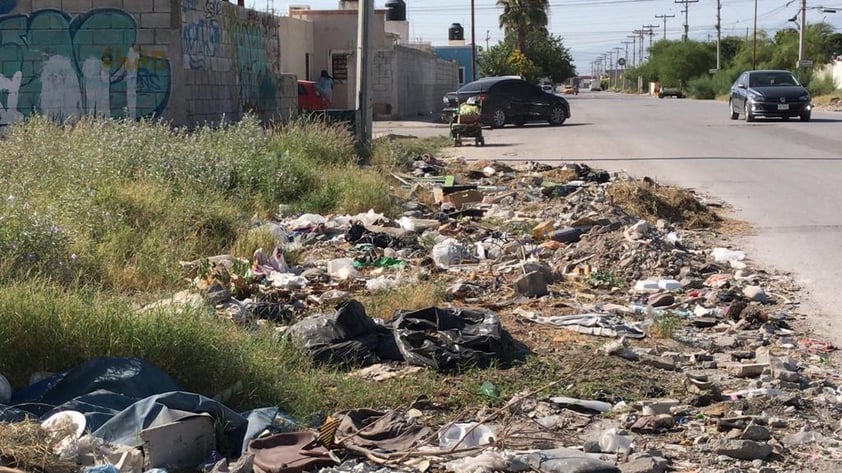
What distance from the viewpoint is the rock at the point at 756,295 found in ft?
26.7

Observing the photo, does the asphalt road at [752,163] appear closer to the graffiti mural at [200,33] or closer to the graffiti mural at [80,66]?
the graffiti mural at [200,33]

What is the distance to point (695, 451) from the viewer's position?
499cm

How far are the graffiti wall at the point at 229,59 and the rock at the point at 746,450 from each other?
14.0 m

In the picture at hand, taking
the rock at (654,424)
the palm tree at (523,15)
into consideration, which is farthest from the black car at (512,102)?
the palm tree at (523,15)

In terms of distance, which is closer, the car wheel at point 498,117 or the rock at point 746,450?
the rock at point 746,450

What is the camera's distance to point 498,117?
109ft

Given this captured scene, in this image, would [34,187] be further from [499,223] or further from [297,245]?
[499,223]

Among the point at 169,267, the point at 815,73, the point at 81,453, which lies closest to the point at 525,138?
the point at 169,267

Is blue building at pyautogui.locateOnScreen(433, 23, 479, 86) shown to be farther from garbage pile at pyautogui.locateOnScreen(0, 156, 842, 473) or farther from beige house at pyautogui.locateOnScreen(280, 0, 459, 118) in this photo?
garbage pile at pyautogui.locateOnScreen(0, 156, 842, 473)

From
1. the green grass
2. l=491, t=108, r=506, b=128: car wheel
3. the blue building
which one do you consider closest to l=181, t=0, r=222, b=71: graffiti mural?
the green grass

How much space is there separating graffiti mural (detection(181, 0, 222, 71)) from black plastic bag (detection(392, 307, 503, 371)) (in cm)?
1175

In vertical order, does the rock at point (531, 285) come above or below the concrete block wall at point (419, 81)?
below

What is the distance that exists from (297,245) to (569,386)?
4934 millimetres

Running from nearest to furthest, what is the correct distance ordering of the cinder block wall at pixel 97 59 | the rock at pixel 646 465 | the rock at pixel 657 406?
the rock at pixel 646 465 < the rock at pixel 657 406 < the cinder block wall at pixel 97 59
